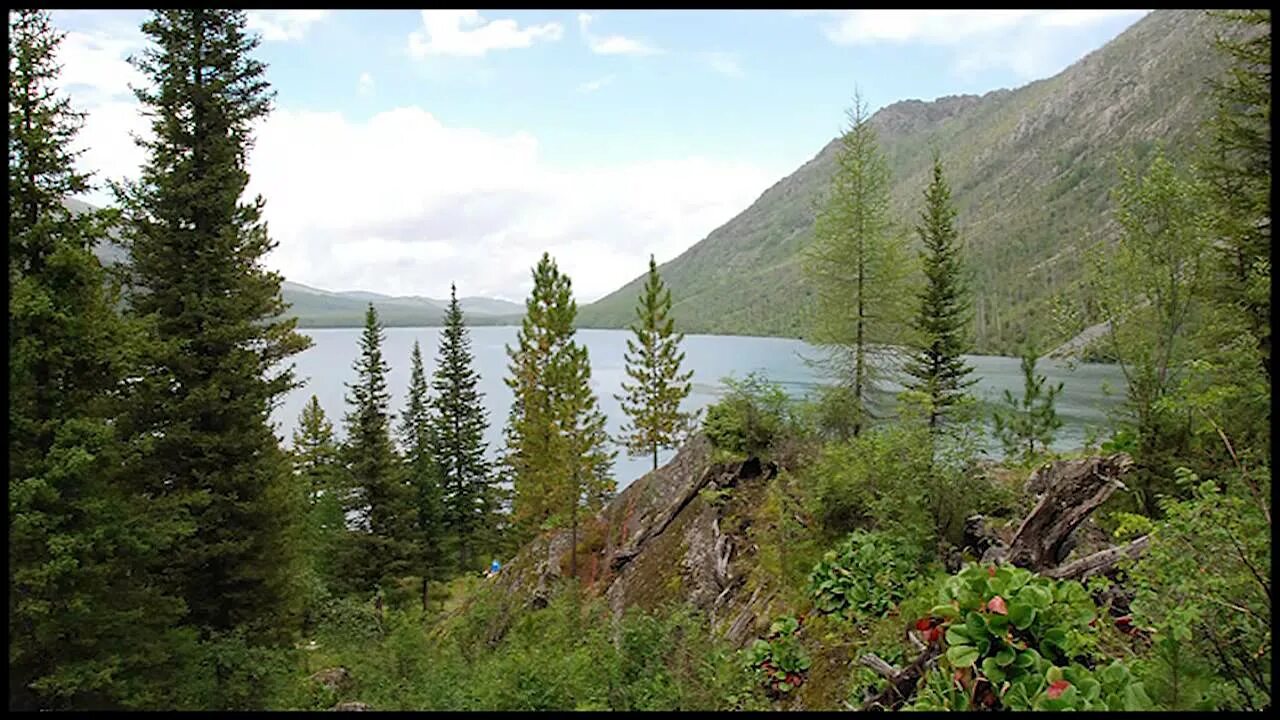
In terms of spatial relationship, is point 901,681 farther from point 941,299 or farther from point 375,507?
point 375,507

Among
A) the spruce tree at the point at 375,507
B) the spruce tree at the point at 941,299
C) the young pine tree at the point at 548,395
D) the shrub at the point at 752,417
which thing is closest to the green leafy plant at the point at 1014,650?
the shrub at the point at 752,417

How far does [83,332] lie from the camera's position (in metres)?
6.86

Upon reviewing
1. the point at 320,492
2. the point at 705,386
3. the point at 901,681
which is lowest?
the point at 320,492

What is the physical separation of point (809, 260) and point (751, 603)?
9.31 meters

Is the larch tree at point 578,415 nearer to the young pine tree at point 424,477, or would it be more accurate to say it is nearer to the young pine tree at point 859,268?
the young pine tree at point 424,477

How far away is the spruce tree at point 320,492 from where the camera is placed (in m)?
A: 20.4

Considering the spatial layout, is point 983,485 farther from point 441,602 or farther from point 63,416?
point 441,602

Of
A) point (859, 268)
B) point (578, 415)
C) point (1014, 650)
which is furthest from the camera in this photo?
point (578, 415)

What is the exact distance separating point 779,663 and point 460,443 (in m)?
29.2

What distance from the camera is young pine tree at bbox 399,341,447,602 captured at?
26.6m

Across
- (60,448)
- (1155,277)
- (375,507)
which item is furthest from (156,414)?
(1155,277)

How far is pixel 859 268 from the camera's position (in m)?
14.3

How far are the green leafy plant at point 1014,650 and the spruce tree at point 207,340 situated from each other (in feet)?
31.7

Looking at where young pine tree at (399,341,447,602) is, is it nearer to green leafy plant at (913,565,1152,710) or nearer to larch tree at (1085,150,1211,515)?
larch tree at (1085,150,1211,515)
